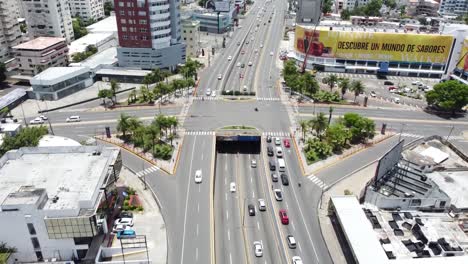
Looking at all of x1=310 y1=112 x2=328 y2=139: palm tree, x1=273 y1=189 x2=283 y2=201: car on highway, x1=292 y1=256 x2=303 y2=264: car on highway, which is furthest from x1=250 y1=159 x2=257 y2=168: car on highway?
x1=292 y1=256 x2=303 y2=264: car on highway

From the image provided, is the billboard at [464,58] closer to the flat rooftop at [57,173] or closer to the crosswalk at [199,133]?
the crosswalk at [199,133]

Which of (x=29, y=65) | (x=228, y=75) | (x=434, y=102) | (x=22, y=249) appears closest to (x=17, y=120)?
(x=29, y=65)

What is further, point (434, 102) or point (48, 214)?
point (434, 102)

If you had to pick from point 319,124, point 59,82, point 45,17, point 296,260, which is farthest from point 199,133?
point 45,17

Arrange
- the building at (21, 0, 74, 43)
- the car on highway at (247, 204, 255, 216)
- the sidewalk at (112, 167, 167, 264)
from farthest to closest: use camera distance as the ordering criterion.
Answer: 1. the building at (21, 0, 74, 43)
2. the car on highway at (247, 204, 255, 216)
3. the sidewalk at (112, 167, 167, 264)

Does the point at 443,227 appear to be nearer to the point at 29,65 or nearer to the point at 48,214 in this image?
the point at 48,214

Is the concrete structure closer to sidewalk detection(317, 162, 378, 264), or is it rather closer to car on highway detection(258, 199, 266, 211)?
sidewalk detection(317, 162, 378, 264)

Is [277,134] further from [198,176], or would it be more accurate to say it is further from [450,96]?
[450,96]
